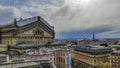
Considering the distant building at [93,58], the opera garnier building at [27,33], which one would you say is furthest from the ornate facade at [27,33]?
the distant building at [93,58]

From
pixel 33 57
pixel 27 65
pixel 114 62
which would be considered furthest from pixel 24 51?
pixel 114 62

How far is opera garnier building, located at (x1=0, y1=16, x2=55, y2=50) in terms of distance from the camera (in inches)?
3684

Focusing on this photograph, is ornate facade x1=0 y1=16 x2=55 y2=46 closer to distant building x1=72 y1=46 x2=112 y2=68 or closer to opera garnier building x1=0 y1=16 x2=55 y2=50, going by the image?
opera garnier building x1=0 y1=16 x2=55 y2=50

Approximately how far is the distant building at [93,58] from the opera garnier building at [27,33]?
23.0 m

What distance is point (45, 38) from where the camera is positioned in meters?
105

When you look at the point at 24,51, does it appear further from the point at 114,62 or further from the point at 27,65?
the point at 114,62

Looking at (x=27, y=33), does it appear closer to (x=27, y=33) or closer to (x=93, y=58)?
(x=27, y=33)

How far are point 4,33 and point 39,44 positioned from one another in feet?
58.4

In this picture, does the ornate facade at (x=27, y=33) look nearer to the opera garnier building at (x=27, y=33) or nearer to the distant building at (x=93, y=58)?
the opera garnier building at (x=27, y=33)

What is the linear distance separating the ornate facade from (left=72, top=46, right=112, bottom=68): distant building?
2298 cm

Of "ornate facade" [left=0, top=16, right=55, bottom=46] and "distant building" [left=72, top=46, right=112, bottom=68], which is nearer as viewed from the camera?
"ornate facade" [left=0, top=16, right=55, bottom=46]

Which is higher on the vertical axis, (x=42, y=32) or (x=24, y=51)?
(x=42, y=32)

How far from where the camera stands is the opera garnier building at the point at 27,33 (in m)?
93.6

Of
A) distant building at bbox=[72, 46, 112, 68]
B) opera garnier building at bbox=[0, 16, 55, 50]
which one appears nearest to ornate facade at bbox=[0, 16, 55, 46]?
opera garnier building at bbox=[0, 16, 55, 50]
